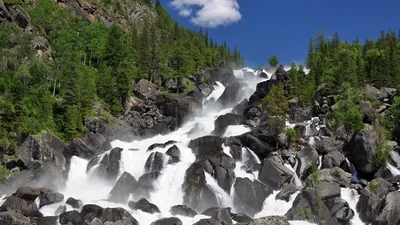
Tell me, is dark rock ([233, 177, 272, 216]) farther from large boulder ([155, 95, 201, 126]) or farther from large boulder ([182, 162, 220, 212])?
large boulder ([155, 95, 201, 126])

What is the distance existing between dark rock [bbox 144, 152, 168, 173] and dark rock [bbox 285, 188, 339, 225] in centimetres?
1948

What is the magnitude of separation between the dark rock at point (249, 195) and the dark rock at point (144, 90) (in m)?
37.9

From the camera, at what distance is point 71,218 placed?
37.2 m

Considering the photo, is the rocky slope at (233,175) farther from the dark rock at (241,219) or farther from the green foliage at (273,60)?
the green foliage at (273,60)

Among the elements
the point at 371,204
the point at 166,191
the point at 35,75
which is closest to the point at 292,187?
the point at 371,204

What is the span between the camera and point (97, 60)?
9456 cm

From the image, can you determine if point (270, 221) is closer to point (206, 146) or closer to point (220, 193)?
point (220, 193)

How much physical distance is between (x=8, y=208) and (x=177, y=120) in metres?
40.4

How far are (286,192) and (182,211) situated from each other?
14.0 m

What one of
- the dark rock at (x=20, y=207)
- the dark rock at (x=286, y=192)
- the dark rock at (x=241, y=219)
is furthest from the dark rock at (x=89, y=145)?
the dark rock at (x=286, y=192)

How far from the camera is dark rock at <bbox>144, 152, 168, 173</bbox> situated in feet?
170

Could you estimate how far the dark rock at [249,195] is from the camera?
151ft

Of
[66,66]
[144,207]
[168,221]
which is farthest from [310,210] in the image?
[66,66]

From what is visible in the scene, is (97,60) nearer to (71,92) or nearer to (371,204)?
(71,92)
